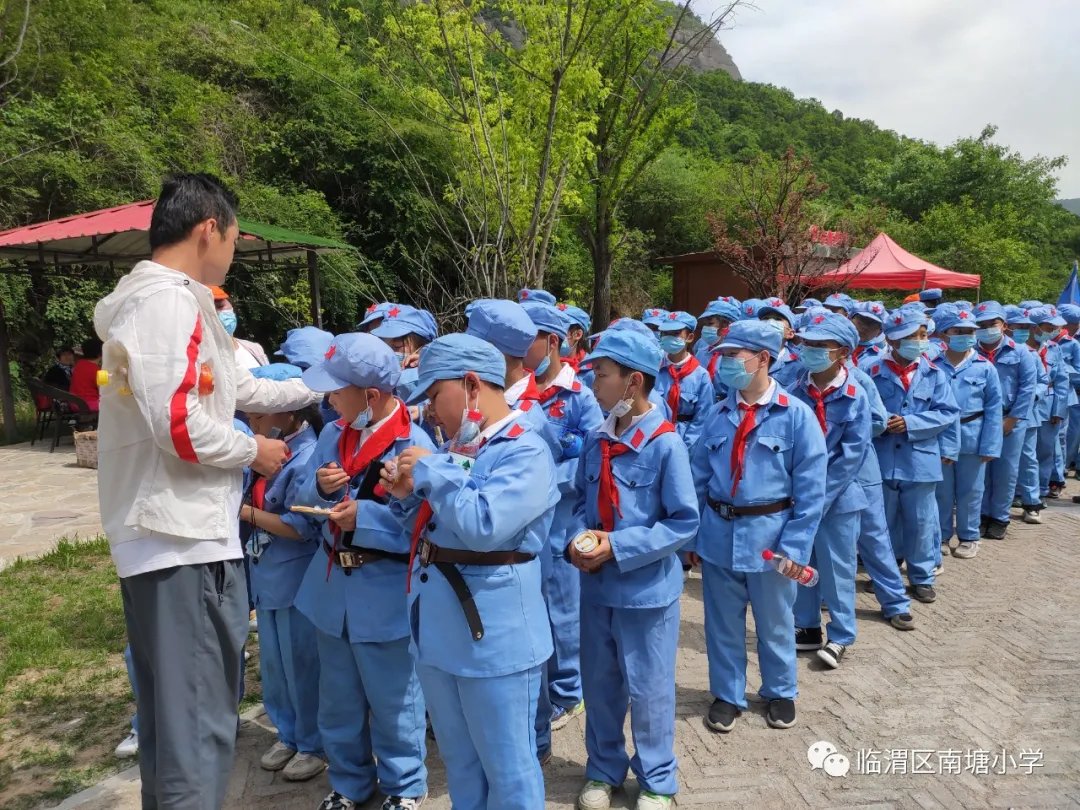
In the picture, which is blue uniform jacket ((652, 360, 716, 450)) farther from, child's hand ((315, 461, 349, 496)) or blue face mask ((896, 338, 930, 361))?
child's hand ((315, 461, 349, 496))

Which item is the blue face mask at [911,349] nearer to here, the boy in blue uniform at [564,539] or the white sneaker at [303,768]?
the boy in blue uniform at [564,539]

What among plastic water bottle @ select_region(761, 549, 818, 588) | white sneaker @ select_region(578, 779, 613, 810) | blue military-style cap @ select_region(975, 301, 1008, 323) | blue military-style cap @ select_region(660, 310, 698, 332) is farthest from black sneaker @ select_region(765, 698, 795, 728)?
blue military-style cap @ select_region(975, 301, 1008, 323)

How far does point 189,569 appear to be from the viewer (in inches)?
93.8

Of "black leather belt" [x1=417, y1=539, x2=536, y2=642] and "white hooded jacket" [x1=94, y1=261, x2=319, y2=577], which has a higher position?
"white hooded jacket" [x1=94, y1=261, x2=319, y2=577]

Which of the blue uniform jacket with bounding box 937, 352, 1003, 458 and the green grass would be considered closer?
the green grass

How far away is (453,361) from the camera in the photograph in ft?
8.29

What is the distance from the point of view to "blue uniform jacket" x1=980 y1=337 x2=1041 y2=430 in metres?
7.55

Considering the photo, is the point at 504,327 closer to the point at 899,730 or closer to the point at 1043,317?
the point at 899,730

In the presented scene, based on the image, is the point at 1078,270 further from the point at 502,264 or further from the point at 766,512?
the point at 766,512

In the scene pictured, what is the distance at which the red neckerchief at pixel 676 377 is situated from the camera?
21.3 ft

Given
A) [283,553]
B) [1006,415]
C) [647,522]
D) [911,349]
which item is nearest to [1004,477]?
[1006,415]

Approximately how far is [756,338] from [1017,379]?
527 cm

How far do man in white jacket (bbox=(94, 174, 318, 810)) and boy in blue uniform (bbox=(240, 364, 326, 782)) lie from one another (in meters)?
0.82

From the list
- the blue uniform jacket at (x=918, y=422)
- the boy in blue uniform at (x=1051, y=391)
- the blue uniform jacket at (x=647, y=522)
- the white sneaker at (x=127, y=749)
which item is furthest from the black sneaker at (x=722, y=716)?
the boy in blue uniform at (x=1051, y=391)
